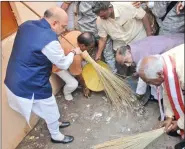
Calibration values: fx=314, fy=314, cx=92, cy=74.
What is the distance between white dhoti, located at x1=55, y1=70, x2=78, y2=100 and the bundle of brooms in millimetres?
449

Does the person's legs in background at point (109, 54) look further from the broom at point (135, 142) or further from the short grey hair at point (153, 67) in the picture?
the short grey hair at point (153, 67)

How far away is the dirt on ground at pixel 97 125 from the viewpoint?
3.38m

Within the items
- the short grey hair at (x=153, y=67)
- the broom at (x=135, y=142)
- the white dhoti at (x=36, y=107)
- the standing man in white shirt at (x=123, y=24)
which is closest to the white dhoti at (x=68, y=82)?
the standing man in white shirt at (x=123, y=24)

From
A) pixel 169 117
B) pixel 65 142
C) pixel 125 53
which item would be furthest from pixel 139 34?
pixel 65 142

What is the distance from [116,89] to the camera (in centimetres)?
352

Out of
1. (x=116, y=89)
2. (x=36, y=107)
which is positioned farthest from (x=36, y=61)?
(x=116, y=89)

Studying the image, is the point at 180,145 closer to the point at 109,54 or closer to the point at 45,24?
the point at 109,54

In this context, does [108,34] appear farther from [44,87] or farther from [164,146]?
[164,146]

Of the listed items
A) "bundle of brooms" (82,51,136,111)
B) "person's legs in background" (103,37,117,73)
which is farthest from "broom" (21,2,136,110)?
"person's legs in background" (103,37,117,73)

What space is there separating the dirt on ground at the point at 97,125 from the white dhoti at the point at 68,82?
161 millimetres

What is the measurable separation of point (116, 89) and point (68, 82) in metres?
0.67

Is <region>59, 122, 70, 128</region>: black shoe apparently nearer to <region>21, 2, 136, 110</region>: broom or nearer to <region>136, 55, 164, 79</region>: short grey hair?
Result: <region>21, 2, 136, 110</region>: broom

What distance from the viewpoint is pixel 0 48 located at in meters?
3.09

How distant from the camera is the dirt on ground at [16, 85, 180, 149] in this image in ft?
11.1
